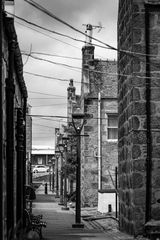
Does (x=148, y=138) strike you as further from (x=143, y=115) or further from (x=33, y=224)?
(x=33, y=224)

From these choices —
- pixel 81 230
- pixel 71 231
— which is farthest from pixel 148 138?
pixel 81 230

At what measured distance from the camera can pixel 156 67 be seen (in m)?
16.8

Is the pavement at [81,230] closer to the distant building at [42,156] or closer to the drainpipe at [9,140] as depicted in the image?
the drainpipe at [9,140]

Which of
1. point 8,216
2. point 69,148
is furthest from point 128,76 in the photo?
point 69,148

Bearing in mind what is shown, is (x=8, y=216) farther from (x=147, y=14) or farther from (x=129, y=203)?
(x=147, y=14)

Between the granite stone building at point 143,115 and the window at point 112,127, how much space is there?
22.2m

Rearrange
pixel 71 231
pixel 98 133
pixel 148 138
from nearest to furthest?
pixel 148 138
pixel 71 231
pixel 98 133

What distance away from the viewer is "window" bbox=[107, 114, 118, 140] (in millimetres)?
39438

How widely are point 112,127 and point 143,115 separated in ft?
75.4

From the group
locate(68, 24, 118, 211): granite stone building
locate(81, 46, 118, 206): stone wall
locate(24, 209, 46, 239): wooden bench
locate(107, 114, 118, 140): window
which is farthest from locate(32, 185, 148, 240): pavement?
locate(107, 114, 118, 140): window

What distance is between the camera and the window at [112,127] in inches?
1553

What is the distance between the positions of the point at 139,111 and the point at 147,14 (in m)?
2.66

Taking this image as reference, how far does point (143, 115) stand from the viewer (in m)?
16.4

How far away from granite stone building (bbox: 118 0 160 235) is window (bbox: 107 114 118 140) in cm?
2222
